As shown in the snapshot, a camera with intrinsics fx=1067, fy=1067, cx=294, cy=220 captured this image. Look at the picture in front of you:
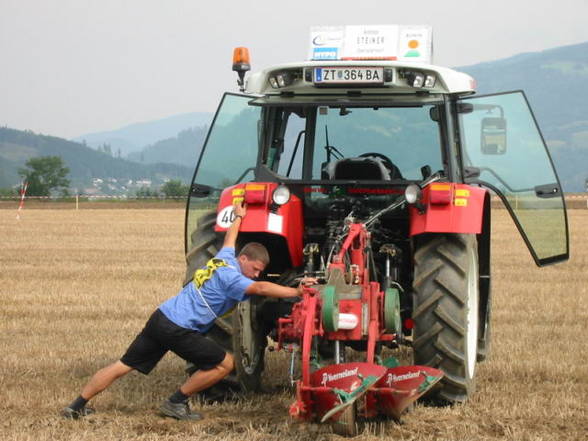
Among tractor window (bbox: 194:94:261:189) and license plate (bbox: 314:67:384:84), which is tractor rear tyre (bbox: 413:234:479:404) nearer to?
license plate (bbox: 314:67:384:84)

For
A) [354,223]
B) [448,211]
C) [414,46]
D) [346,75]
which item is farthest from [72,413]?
[414,46]

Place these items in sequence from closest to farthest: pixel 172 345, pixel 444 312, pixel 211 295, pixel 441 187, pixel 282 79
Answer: pixel 211 295 → pixel 172 345 → pixel 444 312 → pixel 441 187 → pixel 282 79

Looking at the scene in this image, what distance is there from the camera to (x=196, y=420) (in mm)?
6508

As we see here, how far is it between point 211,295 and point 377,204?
1541mm

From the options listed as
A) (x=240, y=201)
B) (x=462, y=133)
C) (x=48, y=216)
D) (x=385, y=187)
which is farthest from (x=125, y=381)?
(x=48, y=216)

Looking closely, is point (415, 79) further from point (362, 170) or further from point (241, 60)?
point (241, 60)

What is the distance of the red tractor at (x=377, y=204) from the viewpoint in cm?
640

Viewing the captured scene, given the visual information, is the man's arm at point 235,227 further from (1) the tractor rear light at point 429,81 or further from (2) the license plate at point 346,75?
(1) the tractor rear light at point 429,81

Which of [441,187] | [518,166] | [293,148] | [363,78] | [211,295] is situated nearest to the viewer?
[211,295]

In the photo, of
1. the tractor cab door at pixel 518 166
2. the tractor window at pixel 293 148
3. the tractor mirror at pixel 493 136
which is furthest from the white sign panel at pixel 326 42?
the tractor mirror at pixel 493 136

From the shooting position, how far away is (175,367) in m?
8.66

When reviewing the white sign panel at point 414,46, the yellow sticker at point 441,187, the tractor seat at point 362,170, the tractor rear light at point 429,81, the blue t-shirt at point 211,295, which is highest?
the white sign panel at point 414,46

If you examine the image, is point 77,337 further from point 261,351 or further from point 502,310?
point 502,310

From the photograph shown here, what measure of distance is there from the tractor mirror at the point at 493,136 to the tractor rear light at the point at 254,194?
63.7 inches
